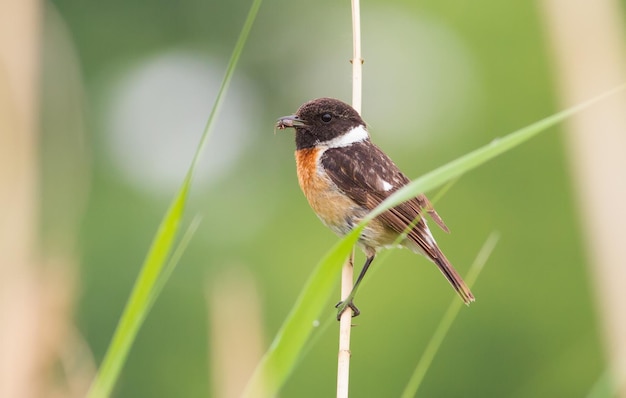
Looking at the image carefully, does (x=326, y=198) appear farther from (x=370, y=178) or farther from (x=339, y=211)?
(x=370, y=178)

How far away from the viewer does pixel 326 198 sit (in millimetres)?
4797

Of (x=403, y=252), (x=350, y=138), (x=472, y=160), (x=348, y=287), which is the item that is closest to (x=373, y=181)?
(x=350, y=138)

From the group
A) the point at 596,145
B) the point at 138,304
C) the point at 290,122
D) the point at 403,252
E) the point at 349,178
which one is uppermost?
the point at 403,252

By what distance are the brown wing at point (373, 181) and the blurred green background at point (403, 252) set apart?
4620 mm

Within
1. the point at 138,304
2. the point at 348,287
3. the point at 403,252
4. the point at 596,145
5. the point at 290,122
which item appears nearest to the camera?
the point at 138,304

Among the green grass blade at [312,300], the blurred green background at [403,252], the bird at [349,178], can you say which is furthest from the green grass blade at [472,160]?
the blurred green background at [403,252]

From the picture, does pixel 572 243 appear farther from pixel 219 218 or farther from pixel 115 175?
pixel 115 175

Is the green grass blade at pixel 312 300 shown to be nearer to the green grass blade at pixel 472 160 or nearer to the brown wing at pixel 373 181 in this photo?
the green grass blade at pixel 472 160

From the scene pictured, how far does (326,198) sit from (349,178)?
0.14m

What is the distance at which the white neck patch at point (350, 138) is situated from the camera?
493cm

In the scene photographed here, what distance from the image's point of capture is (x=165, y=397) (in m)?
14.7

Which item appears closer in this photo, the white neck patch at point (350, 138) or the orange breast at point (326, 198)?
the orange breast at point (326, 198)

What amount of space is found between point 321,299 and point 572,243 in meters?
12.7

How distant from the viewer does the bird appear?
15.2ft
